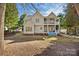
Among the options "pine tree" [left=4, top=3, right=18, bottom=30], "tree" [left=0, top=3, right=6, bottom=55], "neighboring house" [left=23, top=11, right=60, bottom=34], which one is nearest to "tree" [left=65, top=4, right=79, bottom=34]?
"neighboring house" [left=23, top=11, right=60, bottom=34]

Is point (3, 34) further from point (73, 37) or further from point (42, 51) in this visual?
point (73, 37)

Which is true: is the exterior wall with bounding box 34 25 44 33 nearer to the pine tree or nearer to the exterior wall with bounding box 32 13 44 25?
the exterior wall with bounding box 32 13 44 25

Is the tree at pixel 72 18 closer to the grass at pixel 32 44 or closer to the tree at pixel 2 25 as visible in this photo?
the grass at pixel 32 44

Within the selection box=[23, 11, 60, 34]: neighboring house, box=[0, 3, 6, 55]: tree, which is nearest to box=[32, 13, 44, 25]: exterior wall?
box=[23, 11, 60, 34]: neighboring house

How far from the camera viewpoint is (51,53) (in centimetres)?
274

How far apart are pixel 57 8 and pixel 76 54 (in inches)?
19.8

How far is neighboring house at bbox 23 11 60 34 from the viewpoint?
2.72 meters

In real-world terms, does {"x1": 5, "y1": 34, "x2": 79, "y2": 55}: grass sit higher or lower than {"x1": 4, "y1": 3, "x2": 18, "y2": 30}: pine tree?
lower

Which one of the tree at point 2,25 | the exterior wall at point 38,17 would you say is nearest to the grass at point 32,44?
the tree at point 2,25

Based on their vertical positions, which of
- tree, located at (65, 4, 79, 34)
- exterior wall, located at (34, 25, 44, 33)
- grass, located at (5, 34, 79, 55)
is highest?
tree, located at (65, 4, 79, 34)

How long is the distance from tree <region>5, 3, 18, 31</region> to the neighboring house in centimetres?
11

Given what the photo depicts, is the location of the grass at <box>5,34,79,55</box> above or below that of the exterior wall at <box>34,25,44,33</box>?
below

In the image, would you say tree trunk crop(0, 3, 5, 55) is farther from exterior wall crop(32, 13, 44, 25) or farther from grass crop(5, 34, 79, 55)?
exterior wall crop(32, 13, 44, 25)

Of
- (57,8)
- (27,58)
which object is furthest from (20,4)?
(27,58)
